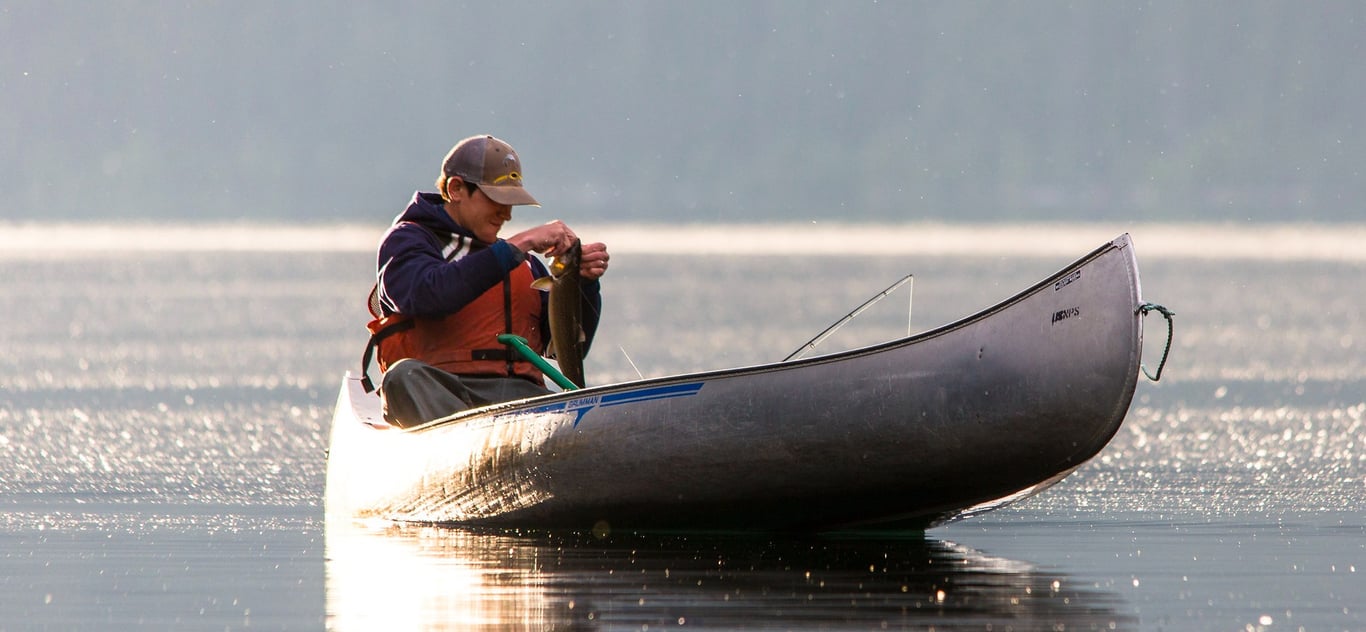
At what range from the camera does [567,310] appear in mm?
9703

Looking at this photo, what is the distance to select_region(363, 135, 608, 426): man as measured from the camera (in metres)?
9.28

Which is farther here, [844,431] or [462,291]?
[462,291]

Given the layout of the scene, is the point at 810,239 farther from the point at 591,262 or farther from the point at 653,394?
the point at 653,394

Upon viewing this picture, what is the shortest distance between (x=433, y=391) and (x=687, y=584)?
2.22 metres

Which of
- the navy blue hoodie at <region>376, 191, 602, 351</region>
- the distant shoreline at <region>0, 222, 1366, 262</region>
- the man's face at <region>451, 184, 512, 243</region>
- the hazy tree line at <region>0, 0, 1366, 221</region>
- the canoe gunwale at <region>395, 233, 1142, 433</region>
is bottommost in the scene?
the canoe gunwale at <region>395, 233, 1142, 433</region>

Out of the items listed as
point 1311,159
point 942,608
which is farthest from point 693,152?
point 942,608

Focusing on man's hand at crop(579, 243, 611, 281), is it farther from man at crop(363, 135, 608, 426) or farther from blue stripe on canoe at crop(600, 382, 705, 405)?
blue stripe on canoe at crop(600, 382, 705, 405)

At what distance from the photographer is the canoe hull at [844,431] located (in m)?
8.50

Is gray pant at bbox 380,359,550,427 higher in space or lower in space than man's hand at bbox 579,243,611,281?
lower

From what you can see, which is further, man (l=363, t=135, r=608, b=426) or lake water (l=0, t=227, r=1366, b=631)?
man (l=363, t=135, r=608, b=426)

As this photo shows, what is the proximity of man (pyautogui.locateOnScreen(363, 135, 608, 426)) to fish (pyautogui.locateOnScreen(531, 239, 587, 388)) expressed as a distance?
0.06 metres

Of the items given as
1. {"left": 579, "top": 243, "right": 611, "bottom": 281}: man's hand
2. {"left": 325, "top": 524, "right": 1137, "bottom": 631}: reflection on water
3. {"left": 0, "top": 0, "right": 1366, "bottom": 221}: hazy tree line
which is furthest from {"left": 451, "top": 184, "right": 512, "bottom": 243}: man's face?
{"left": 0, "top": 0, "right": 1366, "bottom": 221}: hazy tree line

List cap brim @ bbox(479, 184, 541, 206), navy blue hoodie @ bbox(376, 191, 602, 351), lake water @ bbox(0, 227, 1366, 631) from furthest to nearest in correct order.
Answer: cap brim @ bbox(479, 184, 541, 206)
navy blue hoodie @ bbox(376, 191, 602, 351)
lake water @ bbox(0, 227, 1366, 631)

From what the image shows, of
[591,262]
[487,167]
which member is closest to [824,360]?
[591,262]
